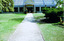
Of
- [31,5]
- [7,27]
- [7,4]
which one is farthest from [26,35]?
[31,5]

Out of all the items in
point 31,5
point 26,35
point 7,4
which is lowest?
point 26,35

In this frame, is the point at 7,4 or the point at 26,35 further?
the point at 7,4

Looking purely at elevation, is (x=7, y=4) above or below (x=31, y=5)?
below

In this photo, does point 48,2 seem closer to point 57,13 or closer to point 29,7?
point 29,7

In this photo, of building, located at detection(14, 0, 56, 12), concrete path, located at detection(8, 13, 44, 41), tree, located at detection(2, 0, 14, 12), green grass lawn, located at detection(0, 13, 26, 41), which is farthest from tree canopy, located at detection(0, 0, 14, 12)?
building, located at detection(14, 0, 56, 12)

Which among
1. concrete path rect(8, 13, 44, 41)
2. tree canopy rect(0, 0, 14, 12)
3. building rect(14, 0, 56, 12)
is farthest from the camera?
building rect(14, 0, 56, 12)

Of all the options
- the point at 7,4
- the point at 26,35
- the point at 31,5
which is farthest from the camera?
the point at 31,5

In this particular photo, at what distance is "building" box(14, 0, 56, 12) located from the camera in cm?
3588

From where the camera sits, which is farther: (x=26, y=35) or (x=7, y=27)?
(x=7, y=27)

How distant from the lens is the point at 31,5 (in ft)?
118

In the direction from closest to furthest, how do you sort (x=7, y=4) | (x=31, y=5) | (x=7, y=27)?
1. (x=7, y=27)
2. (x=7, y=4)
3. (x=31, y=5)

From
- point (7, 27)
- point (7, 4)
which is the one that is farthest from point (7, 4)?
point (7, 27)

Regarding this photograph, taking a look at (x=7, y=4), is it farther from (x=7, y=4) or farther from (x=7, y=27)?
(x=7, y=27)

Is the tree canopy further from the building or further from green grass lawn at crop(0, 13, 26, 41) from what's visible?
the building
